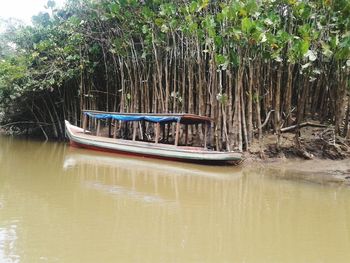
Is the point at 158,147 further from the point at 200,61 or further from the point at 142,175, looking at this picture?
the point at 200,61

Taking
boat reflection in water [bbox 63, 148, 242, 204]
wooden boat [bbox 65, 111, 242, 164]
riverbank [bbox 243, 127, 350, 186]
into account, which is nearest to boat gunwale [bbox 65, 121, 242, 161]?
wooden boat [bbox 65, 111, 242, 164]

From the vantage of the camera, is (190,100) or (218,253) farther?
(190,100)

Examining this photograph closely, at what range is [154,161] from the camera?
14.5 meters

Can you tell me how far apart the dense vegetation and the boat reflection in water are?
2544 mm

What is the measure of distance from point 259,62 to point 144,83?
6024 millimetres

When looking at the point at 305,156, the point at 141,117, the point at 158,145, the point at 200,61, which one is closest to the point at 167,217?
the point at 158,145

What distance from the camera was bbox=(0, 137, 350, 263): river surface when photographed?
5.26m

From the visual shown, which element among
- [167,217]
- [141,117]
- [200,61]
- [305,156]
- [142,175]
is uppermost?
[200,61]

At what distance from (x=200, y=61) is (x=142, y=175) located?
20.3 ft

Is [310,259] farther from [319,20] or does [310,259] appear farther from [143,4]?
[143,4]

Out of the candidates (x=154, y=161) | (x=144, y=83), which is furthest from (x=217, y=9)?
(x=154, y=161)

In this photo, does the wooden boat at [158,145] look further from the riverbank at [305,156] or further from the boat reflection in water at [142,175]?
the riverbank at [305,156]

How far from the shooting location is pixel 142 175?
11.4m

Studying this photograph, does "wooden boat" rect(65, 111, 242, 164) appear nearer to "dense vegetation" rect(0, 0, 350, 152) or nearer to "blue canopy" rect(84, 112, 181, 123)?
"blue canopy" rect(84, 112, 181, 123)
